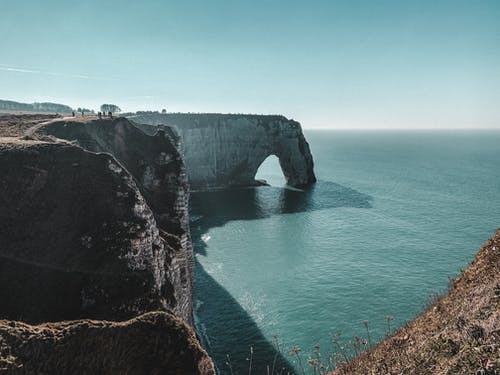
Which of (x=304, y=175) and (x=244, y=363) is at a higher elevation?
(x=304, y=175)

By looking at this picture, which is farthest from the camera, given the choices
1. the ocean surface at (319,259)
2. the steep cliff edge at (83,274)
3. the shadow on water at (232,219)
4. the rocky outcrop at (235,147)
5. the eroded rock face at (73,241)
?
the rocky outcrop at (235,147)

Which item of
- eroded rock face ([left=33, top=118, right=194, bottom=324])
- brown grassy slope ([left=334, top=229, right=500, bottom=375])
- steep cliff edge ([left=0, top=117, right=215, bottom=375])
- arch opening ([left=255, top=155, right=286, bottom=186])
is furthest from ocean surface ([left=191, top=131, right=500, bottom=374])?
arch opening ([left=255, top=155, right=286, bottom=186])

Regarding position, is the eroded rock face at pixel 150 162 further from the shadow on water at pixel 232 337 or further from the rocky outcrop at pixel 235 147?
the rocky outcrop at pixel 235 147

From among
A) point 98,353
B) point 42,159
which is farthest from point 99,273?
point 42,159

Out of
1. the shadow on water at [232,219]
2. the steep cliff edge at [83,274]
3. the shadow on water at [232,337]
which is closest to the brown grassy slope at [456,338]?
the steep cliff edge at [83,274]

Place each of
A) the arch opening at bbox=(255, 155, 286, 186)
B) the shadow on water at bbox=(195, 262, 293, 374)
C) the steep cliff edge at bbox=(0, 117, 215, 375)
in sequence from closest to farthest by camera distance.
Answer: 1. the steep cliff edge at bbox=(0, 117, 215, 375)
2. the shadow on water at bbox=(195, 262, 293, 374)
3. the arch opening at bbox=(255, 155, 286, 186)

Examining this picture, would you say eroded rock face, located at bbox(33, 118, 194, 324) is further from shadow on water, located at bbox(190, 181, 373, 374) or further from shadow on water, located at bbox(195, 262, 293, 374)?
shadow on water, located at bbox(190, 181, 373, 374)

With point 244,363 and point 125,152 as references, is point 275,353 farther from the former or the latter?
point 125,152
